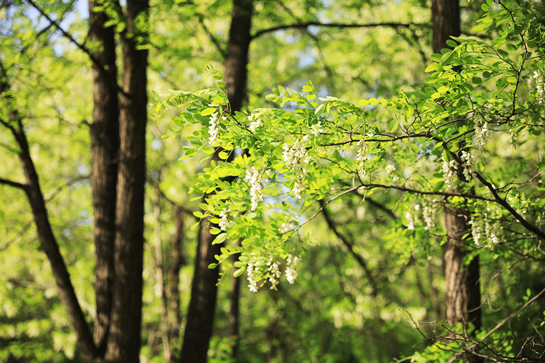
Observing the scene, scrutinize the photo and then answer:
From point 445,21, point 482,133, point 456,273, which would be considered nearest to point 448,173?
point 482,133

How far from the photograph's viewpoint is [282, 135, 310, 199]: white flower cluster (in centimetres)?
188

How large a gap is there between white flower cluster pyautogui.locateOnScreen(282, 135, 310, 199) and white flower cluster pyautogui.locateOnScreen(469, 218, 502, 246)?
49.4 inches

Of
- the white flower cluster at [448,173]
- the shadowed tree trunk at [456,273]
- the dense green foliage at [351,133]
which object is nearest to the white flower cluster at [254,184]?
the dense green foliage at [351,133]

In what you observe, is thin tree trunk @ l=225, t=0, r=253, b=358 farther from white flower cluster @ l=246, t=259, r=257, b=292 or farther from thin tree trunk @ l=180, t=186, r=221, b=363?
white flower cluster @ l=246, t=259, r=257, b=292

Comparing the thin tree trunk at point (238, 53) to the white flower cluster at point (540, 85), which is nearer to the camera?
the white flower cluster at point (540, 85)

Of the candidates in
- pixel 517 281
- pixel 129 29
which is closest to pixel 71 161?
pixel 129 29

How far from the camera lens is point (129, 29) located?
423cm

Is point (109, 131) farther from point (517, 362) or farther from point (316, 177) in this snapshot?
point (517, 362)

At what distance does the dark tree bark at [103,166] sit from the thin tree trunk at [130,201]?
320 millimetres

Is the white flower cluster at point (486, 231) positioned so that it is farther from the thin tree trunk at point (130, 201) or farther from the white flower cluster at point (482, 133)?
the thin tree trunk at point (130, 201)

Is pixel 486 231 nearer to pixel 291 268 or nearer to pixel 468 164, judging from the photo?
pixel 468 164

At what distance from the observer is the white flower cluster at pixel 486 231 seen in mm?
2328

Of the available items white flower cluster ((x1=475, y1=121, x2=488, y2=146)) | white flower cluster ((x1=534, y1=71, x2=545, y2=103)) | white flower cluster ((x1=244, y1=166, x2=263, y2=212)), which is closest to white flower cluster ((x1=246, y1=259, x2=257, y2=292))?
white flower cluster ((x1=244, y1=166, x2=263, y2=212))

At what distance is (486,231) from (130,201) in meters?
3.66
